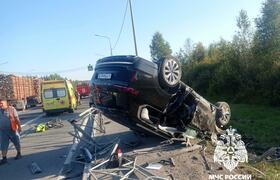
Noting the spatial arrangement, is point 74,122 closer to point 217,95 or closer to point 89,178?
point 89,178

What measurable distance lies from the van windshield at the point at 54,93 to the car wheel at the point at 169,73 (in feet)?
60.0

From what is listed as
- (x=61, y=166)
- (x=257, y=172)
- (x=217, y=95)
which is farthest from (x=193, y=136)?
(x=217, y=95)

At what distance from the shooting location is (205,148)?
8.08m

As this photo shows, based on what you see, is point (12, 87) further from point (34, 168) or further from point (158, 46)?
point (158, 46)

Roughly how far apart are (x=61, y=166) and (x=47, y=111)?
1705cm

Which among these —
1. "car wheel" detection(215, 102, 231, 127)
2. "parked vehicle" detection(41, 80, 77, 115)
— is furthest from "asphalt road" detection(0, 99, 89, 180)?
"parked vehicle" detection(41, 80, 77, 115)

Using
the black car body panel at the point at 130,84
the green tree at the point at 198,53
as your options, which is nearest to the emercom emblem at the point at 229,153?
the black car body panel at the point at 130,84

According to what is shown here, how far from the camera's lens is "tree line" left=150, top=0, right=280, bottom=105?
71.9 ft

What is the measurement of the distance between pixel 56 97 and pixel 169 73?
18466mm

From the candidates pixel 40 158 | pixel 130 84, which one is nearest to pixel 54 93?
pixel 40 158

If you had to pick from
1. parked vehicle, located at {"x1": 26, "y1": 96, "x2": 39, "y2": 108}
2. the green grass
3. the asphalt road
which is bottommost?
the asphalt road

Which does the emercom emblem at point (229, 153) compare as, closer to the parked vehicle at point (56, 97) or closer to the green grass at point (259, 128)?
the green grass at point (259, 128)

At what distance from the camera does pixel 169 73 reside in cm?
782

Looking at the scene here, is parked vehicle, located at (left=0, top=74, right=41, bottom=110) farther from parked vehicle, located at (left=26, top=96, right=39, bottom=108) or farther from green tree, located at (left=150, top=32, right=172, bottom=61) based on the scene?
green tree, located at (left=150, top=32, right=172, bottom=61)
